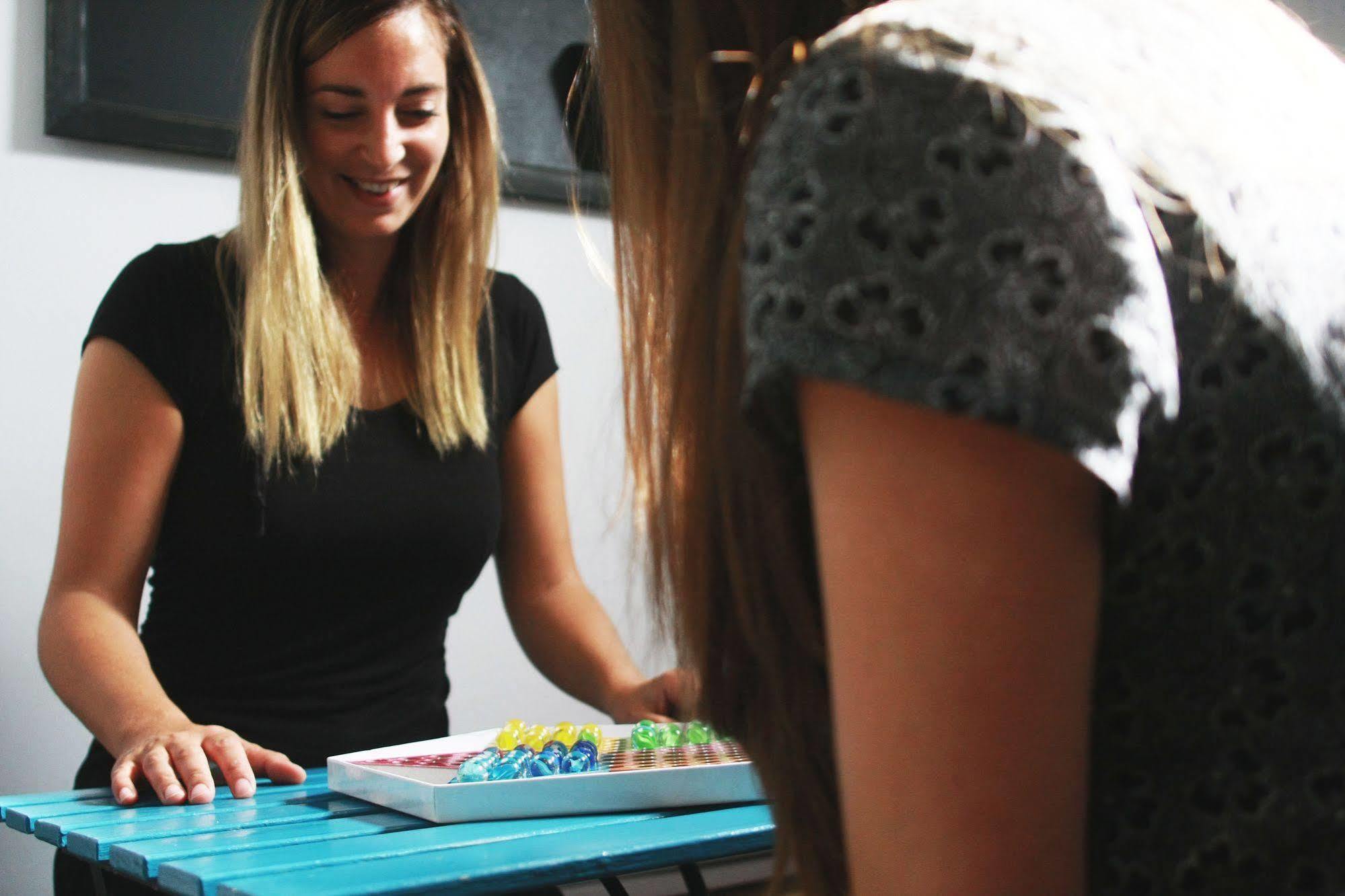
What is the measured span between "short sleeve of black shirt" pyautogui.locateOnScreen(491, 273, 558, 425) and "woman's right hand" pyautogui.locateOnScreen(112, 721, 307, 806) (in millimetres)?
665

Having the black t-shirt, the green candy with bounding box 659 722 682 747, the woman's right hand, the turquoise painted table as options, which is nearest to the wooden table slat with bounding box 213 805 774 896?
the turquoise painted table

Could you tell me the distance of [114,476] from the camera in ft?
4.42

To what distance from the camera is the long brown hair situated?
1.48ft

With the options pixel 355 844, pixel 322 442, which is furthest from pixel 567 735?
pixel 322 442

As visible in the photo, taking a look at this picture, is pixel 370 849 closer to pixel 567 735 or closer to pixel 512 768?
pixel 512 768

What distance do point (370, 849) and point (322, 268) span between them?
93 cm

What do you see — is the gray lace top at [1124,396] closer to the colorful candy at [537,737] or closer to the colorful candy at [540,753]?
the colorful candy at [540,753]

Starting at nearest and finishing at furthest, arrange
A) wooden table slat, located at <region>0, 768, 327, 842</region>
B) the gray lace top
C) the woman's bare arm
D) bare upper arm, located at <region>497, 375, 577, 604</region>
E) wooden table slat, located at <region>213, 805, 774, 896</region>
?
the gray lace top < wooden table slat, located at <region>213, 805, 774, 896</region> < wooden table slat, located at <region>0, 768, 327, 842</region> < the woman's bare arm < bare upper arm, located at <region>497, 375, 577, 604</region>

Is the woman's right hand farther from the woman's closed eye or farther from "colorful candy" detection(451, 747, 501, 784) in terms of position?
the woman's closed eye

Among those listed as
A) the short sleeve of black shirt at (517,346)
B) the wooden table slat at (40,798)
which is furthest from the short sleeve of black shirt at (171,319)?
the wooden table slat at (40,798)

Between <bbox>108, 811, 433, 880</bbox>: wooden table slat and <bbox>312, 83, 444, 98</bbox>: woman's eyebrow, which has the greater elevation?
<bbox>312, 83, 444, 98</bbox>: woman's eyebrow

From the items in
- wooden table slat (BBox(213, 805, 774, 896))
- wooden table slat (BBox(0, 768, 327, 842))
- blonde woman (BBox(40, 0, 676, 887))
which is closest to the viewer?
wooden table slat (BBox(213, 805, 774, 896))

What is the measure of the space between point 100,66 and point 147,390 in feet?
2.15

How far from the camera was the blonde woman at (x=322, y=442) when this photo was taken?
1.37 m
